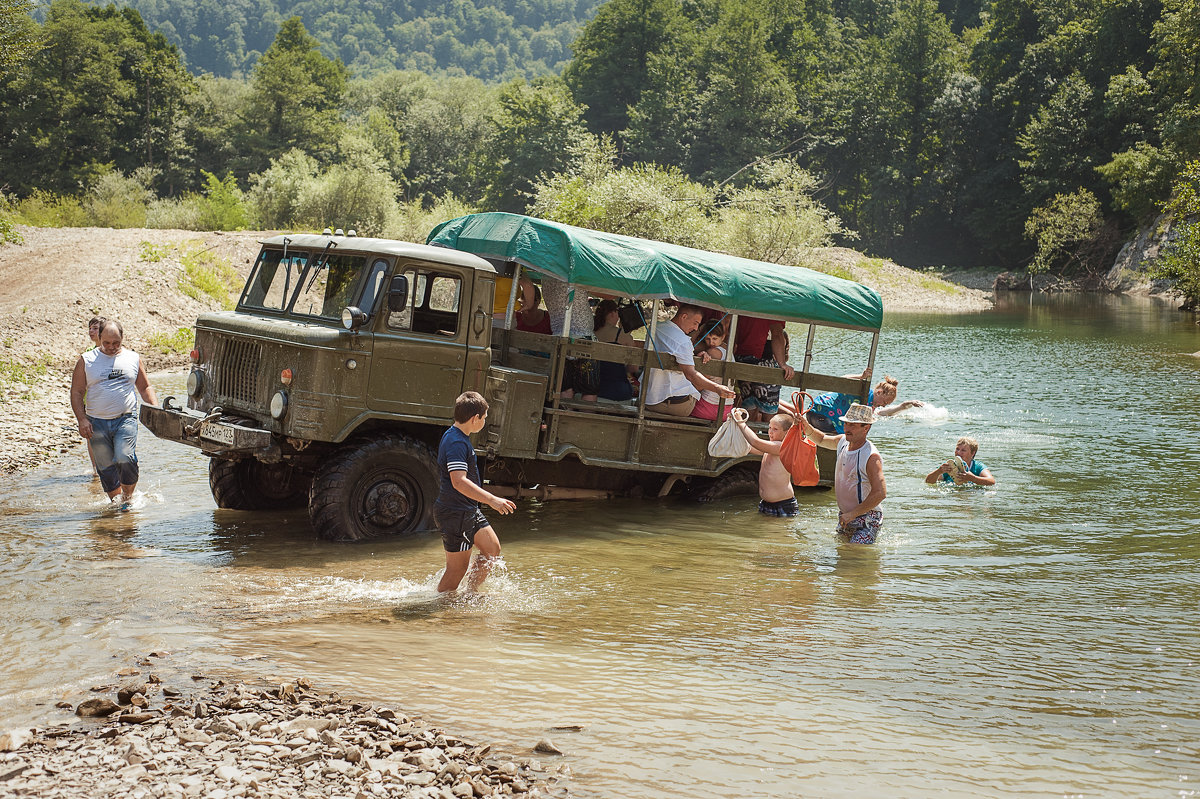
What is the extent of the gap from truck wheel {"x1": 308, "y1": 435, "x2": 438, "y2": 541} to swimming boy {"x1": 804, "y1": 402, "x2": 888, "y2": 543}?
3.94m

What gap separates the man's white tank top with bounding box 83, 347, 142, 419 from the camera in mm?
10555

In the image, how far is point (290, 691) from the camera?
6027mm

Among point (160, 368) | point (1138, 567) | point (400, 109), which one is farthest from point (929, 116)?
point (1138, 567)

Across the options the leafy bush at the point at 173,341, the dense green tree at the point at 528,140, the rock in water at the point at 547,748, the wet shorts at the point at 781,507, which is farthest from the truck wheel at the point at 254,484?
the dense green tree at the point at 528,140

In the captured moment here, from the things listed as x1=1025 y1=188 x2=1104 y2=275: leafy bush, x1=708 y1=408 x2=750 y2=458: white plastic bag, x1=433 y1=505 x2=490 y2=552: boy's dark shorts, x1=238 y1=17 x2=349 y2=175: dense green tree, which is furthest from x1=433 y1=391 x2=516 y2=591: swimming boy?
x1=238 y1=17 x2=349 y2=175: dense green tree

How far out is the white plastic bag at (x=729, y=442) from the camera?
458 inches

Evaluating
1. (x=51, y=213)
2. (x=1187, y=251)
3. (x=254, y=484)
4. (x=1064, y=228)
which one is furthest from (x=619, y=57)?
(x=254, y=484)

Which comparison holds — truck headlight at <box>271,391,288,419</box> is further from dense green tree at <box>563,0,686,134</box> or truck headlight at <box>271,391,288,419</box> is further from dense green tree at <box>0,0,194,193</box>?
dense green tree at <box>563,0,686,134</box>

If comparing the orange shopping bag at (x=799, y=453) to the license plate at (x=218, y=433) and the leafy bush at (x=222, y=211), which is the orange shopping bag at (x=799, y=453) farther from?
the leafy bush at (x=222, y=211)

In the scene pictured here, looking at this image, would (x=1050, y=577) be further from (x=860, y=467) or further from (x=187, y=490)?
(x=187, y=490)

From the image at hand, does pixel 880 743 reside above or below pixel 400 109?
below

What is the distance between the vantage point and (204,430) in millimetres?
9398

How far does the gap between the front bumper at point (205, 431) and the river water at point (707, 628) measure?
3.22 feet

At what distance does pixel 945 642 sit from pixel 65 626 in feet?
20.4
